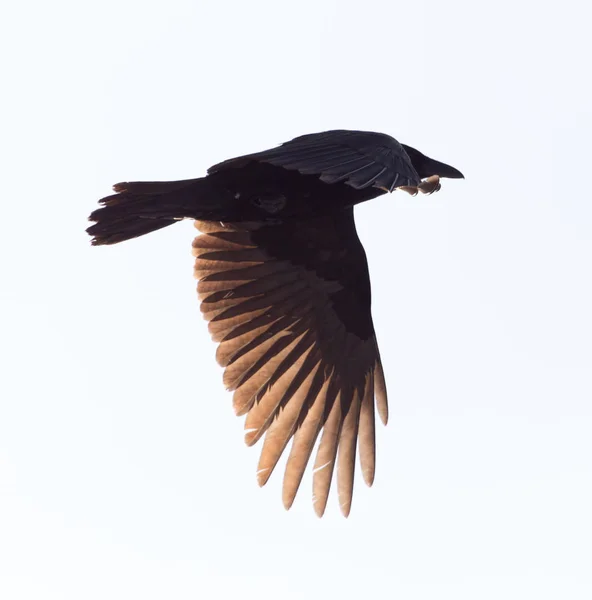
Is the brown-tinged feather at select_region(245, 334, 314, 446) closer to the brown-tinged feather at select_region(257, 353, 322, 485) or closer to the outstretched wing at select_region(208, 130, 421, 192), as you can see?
the brown-tinged feather at select_region(257, 353, 322, 485)

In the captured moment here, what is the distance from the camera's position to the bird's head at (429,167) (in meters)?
8.23

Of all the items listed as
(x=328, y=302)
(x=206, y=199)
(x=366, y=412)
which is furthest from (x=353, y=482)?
(x=206, y=199)

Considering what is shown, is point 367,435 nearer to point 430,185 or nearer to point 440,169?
point 430,185

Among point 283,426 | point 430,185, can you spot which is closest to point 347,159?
point 430,185

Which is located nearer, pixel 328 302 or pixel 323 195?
pixel 323 195

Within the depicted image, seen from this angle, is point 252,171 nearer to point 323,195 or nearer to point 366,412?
point 323,195

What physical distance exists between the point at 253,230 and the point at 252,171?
103 centimetres

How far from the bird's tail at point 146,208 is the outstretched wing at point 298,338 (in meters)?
0.92

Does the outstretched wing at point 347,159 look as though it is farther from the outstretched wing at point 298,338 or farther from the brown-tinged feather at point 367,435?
the brown-tinged feather at point 367,435

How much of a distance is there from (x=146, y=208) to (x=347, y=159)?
118 cm

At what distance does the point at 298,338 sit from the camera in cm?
862

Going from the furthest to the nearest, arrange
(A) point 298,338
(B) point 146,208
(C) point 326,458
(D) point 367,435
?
(A) point 298,338 < (D) point 367,435 < (C) point 326,458 < (B) point 146,208

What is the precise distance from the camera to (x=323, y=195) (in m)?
7.64

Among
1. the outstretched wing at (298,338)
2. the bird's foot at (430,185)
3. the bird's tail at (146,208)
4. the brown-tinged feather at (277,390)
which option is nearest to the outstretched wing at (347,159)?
the bird's tail at (146,208)
